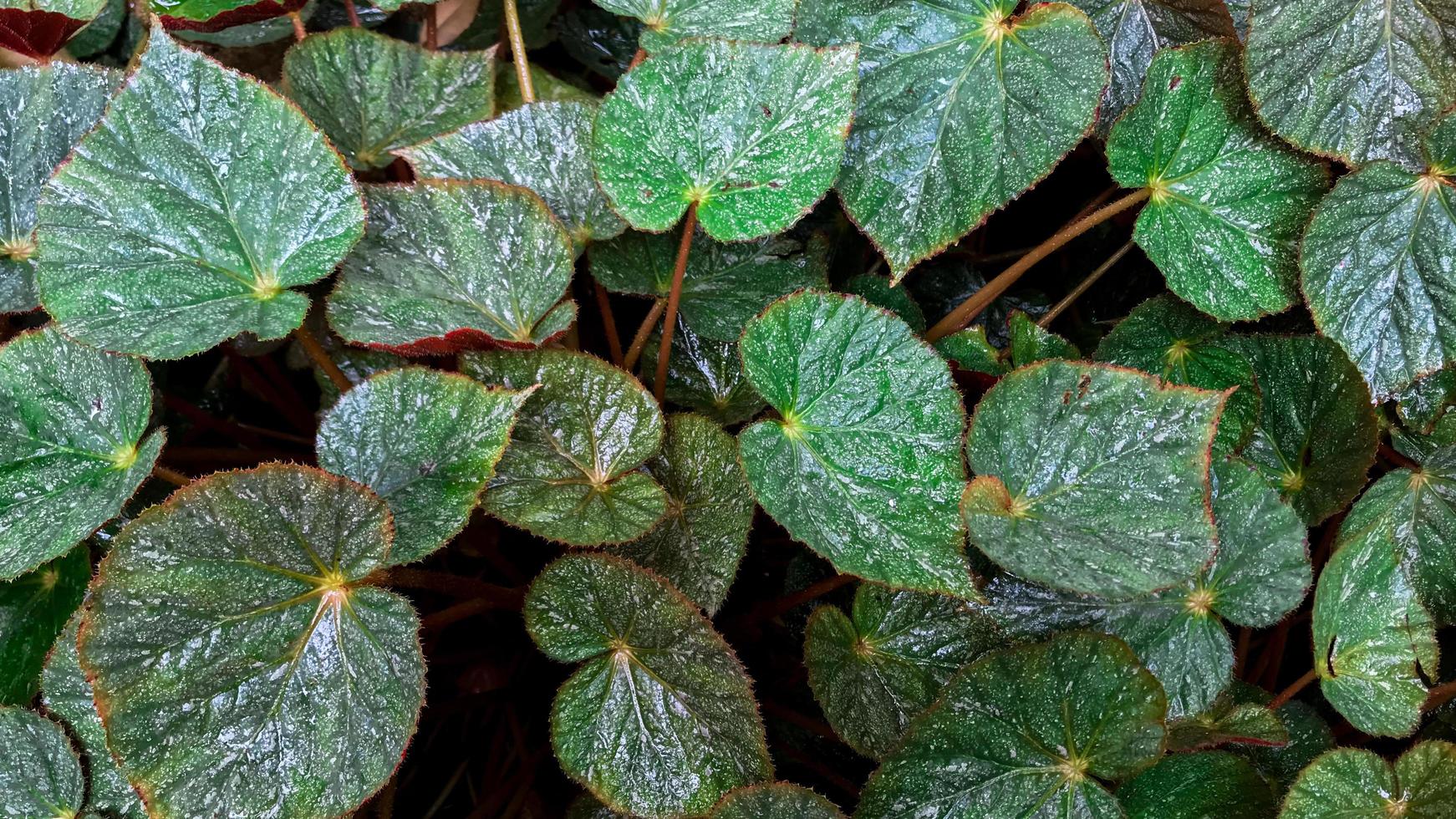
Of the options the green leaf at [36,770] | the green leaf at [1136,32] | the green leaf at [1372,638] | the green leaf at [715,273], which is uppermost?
the green leaf at [1136,32]

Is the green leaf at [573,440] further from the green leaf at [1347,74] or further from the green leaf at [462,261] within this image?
the green leaf at [1347,74]

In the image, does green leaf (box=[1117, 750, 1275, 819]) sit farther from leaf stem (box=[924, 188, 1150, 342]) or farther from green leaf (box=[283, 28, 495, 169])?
green leaf (box=[283, 28, 495, 169])

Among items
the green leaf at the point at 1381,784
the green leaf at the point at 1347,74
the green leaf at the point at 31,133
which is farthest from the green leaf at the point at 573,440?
the green leaf at the point at 1347,74

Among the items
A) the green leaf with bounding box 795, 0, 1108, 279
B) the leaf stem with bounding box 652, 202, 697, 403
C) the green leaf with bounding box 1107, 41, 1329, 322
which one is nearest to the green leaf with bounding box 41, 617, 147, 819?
the leaf stem with bounding box 652, 202, 697, 403

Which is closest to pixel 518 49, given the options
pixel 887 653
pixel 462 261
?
pixel 462 261

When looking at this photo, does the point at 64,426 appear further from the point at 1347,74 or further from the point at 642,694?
the point at 1347,74

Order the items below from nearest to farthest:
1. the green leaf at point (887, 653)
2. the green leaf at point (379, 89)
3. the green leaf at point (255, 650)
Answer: the green leaf at point (255, 650), the green leaf at point (887, 653), the green leaf at point (379, 89)
